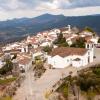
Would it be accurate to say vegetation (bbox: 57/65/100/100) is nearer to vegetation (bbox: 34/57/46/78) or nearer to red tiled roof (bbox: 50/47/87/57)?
vegetation (bbox: 34/57/46/78)

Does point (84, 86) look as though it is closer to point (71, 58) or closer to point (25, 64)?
point (71, 58)

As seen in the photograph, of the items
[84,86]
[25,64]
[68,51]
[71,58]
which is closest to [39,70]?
[71,58]

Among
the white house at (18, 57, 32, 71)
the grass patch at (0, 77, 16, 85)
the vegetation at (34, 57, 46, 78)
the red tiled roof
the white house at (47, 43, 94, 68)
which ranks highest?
the red tiled roof

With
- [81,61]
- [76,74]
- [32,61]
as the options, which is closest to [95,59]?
[81,61]

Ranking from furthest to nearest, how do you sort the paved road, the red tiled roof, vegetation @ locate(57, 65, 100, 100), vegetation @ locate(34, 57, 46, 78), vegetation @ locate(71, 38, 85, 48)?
vegetation @ locate(71, 38, 85, 48) → the red tiled roof → vegetation @ locate(34, 57, 46, 78) → the paved road → vegetation @ locate(57, 65, 100, 100)

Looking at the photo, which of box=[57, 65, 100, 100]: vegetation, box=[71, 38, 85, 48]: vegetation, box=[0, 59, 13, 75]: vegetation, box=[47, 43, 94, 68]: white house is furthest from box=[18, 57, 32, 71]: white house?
box=[57, 65, 100, 100]: vegetation

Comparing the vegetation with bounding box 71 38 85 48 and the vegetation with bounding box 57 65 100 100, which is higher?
the vegetation with bounding box 71 38 85 48

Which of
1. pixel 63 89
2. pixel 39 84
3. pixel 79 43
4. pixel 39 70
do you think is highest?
pixel 79 43

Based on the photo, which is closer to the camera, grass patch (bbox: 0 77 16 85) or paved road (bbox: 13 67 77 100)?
paved road (bbox: 13 67 77 100)

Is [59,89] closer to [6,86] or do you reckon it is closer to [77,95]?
[77,95]
